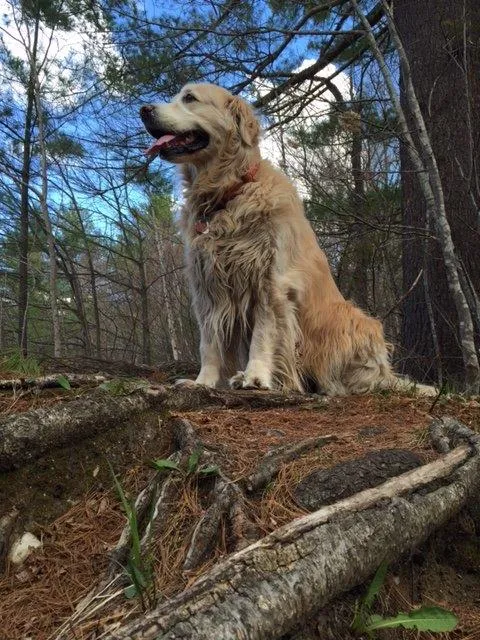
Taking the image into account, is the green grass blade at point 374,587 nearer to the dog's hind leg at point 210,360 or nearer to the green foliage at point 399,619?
the green foliage at point 399,619

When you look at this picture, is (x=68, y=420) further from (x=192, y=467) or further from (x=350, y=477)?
(x=350, y=477)

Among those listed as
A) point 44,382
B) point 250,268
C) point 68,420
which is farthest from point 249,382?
point 68,420

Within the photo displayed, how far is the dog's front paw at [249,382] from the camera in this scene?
3.40 meters

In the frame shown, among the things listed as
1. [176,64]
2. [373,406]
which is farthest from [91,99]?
[373,406]

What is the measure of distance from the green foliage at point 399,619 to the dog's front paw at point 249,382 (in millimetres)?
2128

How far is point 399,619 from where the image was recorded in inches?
48.2

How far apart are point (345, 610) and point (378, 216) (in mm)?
5326

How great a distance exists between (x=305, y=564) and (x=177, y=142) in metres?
3.40

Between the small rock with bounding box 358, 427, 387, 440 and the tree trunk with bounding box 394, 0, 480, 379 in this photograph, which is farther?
the tree trunk with bounding box 394, 0, 480, 379

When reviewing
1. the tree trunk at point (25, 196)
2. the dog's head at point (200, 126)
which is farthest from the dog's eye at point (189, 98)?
the tree trunk at point (25, 196)

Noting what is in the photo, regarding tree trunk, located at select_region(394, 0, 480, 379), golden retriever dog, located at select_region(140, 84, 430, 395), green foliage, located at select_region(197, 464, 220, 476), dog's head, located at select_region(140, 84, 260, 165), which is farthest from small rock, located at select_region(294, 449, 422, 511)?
tree trunk, located at select_region(394, 0, 480, 379)

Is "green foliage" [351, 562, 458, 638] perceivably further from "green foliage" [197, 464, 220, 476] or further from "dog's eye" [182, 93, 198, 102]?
"dog's eye" [182, 93, 198, 102]

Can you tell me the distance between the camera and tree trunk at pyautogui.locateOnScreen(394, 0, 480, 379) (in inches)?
198

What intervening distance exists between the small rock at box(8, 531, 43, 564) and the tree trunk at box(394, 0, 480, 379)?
4395 mm
